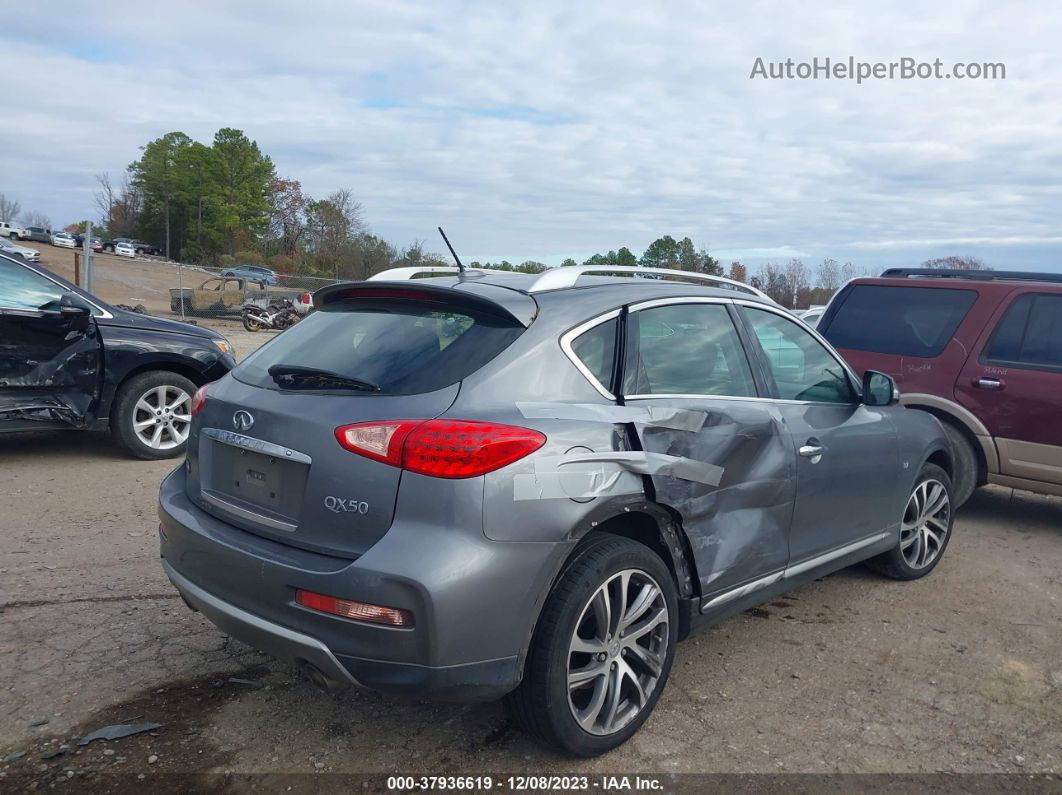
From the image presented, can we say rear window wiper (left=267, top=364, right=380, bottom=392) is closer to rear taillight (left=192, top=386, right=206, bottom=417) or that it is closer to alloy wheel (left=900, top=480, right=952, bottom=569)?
rear taillight (left=192, top=386, right=206, bottom=417)

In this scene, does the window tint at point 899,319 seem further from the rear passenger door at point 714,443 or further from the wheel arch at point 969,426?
the rear passenger door at point 714,443

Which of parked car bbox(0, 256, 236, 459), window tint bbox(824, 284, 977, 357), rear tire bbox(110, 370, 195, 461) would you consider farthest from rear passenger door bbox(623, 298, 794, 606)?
parked car bbox(0, 256, 236, 459)

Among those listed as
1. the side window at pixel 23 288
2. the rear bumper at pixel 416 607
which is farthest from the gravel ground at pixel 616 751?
the side window at pixel 23 288

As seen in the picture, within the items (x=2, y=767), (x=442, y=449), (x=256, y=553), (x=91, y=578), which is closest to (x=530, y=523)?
(x=442, y=449)

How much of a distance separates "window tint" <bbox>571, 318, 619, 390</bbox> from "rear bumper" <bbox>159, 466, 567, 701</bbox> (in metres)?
0.72

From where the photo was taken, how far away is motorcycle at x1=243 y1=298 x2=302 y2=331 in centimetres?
2705

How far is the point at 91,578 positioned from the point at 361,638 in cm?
279

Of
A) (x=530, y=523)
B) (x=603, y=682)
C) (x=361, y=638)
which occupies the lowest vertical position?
(x=603, y=682)

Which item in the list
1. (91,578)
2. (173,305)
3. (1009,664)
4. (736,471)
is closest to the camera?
(736,471)

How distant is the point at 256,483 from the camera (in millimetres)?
3125

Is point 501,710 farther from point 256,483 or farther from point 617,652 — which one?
point 256,483

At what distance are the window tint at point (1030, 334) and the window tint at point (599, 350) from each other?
457 cm

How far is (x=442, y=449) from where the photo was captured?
9.12ft

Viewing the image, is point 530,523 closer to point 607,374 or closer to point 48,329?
point 607,374
